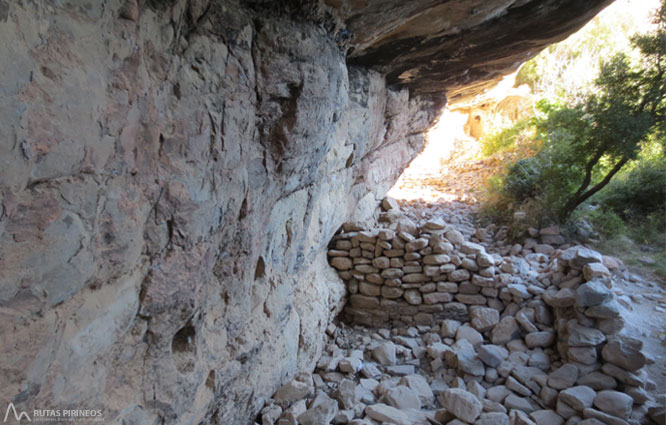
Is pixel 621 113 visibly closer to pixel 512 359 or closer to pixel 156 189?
pixel 512 359

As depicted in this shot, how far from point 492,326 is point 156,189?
3419mm

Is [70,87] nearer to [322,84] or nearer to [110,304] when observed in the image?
[110,304]

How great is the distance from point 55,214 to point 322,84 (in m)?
1.41

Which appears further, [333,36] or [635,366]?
[635,366]

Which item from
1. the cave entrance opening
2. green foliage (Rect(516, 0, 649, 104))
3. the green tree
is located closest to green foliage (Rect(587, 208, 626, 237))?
the green tree

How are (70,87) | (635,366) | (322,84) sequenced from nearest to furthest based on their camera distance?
(70,87), (322,84), (635,366)

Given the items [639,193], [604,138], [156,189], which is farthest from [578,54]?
[156,189]

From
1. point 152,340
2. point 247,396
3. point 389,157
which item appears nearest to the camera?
point 152,340

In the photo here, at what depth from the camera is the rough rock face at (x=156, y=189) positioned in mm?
879

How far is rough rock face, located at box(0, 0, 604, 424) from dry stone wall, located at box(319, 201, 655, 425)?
128 cm

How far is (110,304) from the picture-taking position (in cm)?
120

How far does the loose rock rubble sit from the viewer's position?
2424mm

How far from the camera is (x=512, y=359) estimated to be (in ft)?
10.1

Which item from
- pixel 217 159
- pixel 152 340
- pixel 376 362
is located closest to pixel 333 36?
pixel 217 159
